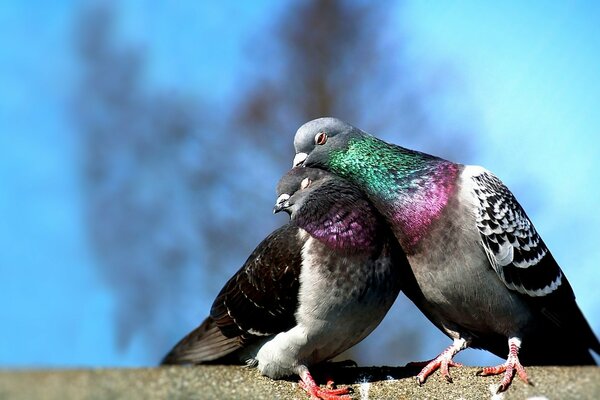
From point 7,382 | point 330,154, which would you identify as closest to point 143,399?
point 7,382

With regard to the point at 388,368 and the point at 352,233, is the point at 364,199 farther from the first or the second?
the point at 388,368

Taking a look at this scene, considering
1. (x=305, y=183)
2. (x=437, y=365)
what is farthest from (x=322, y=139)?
(x=437, y=365)

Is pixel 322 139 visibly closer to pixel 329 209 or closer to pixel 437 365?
pixel 329 209

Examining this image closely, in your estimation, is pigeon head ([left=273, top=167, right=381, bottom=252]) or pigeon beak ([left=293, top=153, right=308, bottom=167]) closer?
pigeon head ([left=273, top=167, right=381, bottom=252])

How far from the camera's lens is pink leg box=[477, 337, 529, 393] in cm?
444

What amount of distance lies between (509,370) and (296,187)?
5.61 feet

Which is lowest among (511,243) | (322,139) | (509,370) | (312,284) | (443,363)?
(509,370)

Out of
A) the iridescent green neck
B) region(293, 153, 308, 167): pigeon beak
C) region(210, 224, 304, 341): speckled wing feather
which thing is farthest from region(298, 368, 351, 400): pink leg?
region(293, 153, 308, 167): pigeon beak

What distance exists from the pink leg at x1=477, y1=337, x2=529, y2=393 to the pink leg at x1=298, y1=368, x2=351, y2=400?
86 centimetres

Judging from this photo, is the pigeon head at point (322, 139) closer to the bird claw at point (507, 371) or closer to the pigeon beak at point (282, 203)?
the pigeon beak at point (282, 203)

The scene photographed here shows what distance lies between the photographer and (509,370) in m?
4.50

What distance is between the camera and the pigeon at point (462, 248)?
4566mm

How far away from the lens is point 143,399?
390 centimetres

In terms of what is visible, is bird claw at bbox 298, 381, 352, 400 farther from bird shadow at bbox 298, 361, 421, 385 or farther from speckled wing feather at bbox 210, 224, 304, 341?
speckled wing feather at bbox 210, 224, 304, 341
